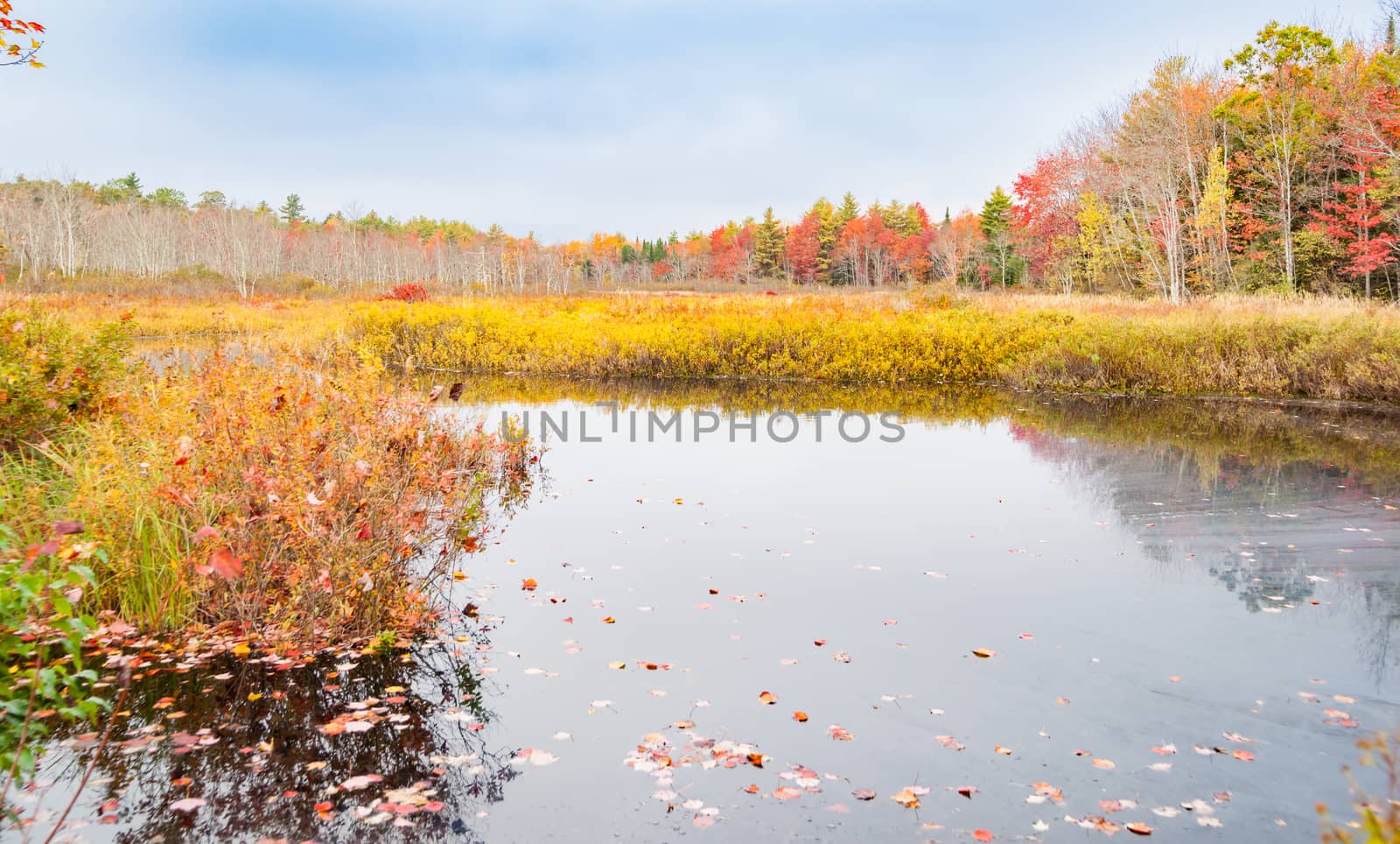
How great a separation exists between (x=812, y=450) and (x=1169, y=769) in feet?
25.0

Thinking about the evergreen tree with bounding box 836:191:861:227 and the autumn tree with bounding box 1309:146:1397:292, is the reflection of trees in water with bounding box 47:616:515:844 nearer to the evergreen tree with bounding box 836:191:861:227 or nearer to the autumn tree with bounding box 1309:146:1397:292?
A: the autumn tree with bounding box 1309:146:1397:292

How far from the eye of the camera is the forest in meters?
28.2

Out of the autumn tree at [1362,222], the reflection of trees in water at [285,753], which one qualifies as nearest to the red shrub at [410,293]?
the reflection of trees in water at [285,753]

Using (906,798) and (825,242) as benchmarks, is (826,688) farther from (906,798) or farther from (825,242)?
(825,242)

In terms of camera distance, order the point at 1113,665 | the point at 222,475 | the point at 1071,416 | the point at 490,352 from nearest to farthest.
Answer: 1. the point at 1113,665
2. the point at 222,475
3. the point at 1071,416
4. the point at 490,352

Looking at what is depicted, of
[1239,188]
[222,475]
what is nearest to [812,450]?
[222,475]

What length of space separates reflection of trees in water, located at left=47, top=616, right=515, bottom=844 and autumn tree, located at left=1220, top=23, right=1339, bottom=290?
32295 millimetres

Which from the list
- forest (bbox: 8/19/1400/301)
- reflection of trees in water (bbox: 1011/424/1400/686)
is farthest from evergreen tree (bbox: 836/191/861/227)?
reflection of trees in water (bbox: 1011/424/1400/686)

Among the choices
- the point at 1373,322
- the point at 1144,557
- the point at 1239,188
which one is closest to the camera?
the point at 1144,557

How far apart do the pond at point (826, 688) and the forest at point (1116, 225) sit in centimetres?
648

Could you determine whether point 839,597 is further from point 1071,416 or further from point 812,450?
point 1071,416

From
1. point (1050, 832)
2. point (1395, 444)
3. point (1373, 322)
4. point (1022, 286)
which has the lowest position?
point (1050, 832)

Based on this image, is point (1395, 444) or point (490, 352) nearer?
point (1395, 444)

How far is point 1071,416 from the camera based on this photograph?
45.3 ft
